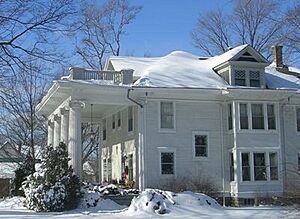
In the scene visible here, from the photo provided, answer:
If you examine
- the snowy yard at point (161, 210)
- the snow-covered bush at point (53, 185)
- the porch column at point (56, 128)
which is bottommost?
the snowy yard at point (161, 210)

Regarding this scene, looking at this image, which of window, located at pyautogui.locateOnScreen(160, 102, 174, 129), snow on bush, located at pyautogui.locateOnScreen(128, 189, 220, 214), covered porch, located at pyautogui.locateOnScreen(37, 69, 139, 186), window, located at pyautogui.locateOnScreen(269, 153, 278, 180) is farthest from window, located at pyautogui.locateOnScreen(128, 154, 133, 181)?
window, located at pyautogui.locateOnScreen(269, 153, 278, 180)

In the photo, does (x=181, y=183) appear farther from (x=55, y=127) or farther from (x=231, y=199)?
(x=55, y=127)

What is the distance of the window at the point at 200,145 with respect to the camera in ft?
96.6

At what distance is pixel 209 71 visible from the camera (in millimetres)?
32812

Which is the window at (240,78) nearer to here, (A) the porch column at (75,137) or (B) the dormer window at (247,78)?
(B) the dormer window at (247,78)

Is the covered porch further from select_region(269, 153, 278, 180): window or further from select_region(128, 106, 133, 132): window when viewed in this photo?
select_region(269, 153, 278, 180): window

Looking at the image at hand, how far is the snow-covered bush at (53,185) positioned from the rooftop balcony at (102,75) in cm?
469

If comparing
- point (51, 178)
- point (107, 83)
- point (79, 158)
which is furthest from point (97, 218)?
point (107, 83)

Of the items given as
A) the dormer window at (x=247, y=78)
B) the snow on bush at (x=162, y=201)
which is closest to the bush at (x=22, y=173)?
the snow on bush at (x=162, y=201)

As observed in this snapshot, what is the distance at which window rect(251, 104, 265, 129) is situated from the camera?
29.6 m

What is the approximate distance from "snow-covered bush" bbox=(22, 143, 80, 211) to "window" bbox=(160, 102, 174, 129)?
6.11 metres

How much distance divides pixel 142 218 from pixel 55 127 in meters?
15.2

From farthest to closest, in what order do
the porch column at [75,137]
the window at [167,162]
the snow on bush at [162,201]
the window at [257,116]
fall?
the window at [257,116] → the window at [167,162] → the porch column at [75,137] → the snow on bush at [162,201]

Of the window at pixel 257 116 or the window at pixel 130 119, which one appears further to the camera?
the window at pixel 130 119
